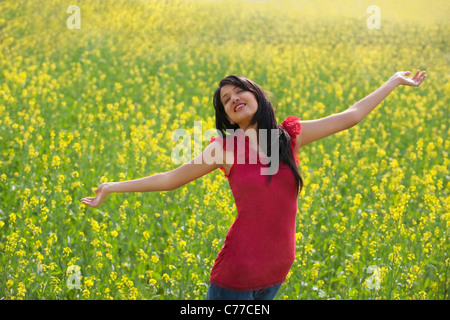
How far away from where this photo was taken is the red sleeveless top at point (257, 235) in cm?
240

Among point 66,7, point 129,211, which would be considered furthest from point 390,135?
point 66,7

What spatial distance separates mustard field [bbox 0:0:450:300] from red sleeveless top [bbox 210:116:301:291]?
460mm

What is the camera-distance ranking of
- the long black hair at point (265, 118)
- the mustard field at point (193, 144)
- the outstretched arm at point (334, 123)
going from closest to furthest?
the long black hair at point (265, 118), the outstretched arm at point (334, 123), the mustard field at point (193, 144)

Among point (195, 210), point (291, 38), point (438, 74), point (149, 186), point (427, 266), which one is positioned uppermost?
point (291, 38)

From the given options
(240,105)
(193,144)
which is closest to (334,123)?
(240,105)

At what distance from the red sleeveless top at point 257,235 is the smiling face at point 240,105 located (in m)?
0.20

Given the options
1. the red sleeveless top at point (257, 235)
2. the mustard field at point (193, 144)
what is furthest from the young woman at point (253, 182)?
the mustard field at point (193, 144)

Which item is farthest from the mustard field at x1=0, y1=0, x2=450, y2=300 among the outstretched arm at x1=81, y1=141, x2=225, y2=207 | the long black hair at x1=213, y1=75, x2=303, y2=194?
the outstretched arm at x1=81, y1=141, x2=225, y2=207

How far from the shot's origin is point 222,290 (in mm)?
2422

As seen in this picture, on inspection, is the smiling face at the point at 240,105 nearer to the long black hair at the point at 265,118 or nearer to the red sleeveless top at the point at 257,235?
the long black hair at the point at 265,118

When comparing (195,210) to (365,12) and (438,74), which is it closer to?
(438,74)

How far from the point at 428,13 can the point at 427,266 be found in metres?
13.6

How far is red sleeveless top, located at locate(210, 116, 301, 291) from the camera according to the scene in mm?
2398

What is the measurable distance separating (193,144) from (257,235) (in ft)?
14.2
